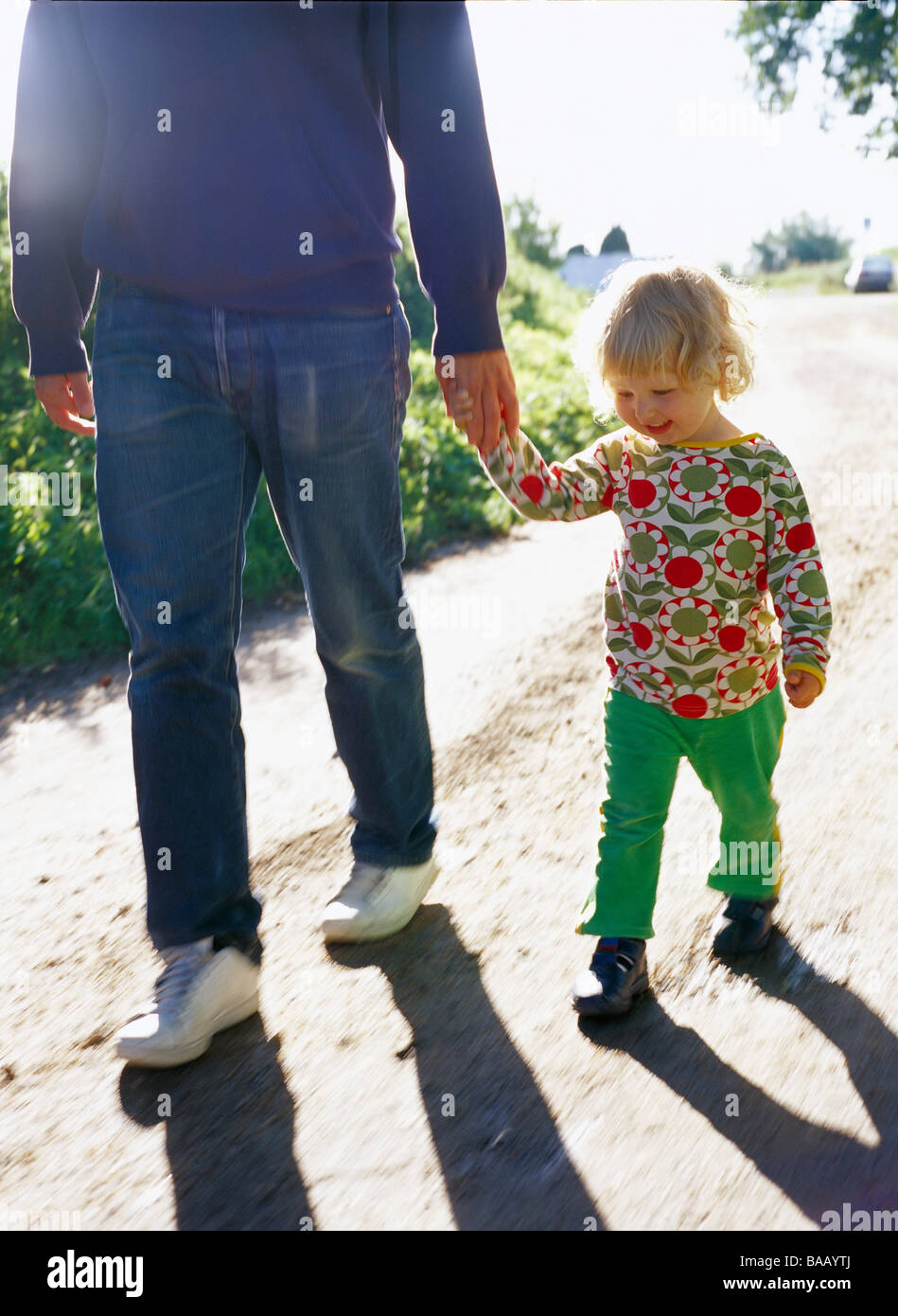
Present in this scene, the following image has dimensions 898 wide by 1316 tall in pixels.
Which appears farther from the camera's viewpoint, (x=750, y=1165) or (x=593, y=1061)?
(x=593, y=1061)

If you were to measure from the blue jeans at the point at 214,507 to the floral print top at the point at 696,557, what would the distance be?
288 mm

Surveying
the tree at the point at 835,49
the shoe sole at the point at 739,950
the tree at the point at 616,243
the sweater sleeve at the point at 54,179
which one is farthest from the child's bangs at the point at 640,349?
the tree at the point at 616,243

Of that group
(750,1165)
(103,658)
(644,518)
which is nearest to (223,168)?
(644,518)

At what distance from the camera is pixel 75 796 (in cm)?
357

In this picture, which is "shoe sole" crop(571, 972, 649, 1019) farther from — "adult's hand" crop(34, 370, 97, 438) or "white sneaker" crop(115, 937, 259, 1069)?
"adult's hand" crop(34, 370, 97, 438)

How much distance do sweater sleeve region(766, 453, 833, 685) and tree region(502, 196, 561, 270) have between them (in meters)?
24.7

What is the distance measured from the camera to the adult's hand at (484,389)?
2.29 meters

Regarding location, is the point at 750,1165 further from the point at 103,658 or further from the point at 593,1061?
the point at 103,658

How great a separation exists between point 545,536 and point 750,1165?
15.8 feet

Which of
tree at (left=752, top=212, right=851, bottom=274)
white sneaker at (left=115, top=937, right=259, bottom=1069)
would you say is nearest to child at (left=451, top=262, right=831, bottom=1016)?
white sneaker at (left=115, top=937, right=259, bottom=1069)

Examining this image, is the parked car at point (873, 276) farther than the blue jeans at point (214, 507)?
Yes

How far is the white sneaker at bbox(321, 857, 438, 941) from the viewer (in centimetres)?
263

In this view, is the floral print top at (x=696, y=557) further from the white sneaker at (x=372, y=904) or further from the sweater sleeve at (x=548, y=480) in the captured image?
the white sneaker at (x=372, y=904)

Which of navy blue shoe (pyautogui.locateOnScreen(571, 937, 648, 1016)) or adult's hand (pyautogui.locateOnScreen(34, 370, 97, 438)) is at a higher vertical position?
adult's hand (pyautogui.locateOnScreen(34, 370, 97, 438))
